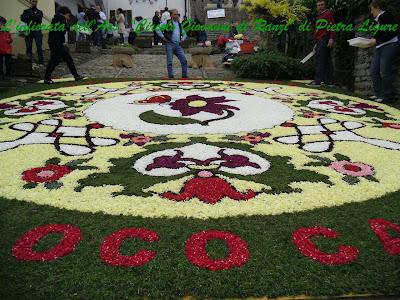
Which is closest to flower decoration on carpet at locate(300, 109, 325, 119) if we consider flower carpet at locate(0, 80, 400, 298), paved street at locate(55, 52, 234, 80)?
flower carpet at locate(0, 80, 400, 298)

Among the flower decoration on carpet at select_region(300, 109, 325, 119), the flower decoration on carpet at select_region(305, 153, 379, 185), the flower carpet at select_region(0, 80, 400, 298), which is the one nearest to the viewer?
the flower carpet at select_region(0, 80, 400, 298)

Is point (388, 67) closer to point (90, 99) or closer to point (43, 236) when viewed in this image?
point (90, 99)

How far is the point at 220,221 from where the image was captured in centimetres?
217

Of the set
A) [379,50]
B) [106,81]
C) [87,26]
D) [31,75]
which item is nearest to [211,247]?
[379,50]

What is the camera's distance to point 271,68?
895cm

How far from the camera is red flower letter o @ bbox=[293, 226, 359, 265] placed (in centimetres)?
182

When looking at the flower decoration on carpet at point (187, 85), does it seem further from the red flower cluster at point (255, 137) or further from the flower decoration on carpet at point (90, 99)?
the red flower cluster at point (255, 137)

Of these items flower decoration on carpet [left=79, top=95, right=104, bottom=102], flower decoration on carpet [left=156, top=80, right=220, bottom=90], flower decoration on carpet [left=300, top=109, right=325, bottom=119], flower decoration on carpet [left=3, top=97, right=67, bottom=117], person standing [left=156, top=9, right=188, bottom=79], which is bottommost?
flower decoration on carpet [left=300, top=109, right=325, bottom=119]

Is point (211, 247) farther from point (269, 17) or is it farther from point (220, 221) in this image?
point (269, 17)

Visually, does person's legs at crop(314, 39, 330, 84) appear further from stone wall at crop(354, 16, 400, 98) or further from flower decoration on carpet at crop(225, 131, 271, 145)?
flower decoration on carpet at crop(225, 131, 271, 145)

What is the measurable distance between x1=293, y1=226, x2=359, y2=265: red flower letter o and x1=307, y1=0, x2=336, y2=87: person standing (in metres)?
5.82

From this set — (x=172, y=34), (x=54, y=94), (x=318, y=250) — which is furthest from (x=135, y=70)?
(x=318, y=250)

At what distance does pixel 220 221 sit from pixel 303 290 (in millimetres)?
651

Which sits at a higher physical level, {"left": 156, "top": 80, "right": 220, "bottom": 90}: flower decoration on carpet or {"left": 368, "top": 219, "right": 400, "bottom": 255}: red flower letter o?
{"left": 156, "top": 80, "right": 220, "bottom": 90}: flower decoration on carpet
